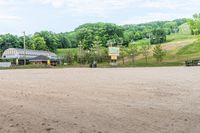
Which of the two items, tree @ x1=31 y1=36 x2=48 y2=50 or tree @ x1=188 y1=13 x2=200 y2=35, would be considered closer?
tree @ x1=188 y1=13 x2=200 y2=35

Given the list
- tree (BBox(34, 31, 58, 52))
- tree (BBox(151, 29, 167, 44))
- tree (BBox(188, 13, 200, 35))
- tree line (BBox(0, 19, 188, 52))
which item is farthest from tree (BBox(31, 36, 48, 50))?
tree (BBox(188, 13, 200, 35))

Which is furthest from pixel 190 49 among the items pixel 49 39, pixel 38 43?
pixel 49 39

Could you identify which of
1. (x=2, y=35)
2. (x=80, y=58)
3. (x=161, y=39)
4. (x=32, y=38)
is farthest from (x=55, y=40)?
(x=80, y=58)

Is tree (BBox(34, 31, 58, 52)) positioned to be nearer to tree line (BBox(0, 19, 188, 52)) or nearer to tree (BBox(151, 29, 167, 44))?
tree line (BBox(0, 19, 188, 52))

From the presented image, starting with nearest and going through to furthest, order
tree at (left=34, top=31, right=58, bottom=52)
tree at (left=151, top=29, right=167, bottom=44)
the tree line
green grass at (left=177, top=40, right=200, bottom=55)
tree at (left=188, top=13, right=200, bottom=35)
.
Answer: tree at (left=188, top=13, right=200, bottom=35) < green grass at (left=177, top=40, right=200, bottom=55) < the tree line < tree at (left=151, top=29, right=167, bottom=44) < tree at (left=34, top=31, right=58, bottom=52)

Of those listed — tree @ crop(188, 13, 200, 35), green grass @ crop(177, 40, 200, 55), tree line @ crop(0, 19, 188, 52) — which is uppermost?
tree line @ crop(0, 19, 188, 52)

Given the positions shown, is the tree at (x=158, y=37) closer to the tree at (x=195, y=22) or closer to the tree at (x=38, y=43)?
the tree at (x=38, y=43)

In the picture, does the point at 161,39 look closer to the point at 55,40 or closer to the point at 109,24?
the point at 109,24

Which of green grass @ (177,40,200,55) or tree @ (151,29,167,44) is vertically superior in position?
tree @ (151,29,167,44)

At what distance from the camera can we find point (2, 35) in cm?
13375

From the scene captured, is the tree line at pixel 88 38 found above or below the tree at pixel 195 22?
above

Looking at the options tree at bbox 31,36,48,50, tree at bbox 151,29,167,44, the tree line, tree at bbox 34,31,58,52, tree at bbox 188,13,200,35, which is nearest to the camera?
tree at bbox 188,13,200,35

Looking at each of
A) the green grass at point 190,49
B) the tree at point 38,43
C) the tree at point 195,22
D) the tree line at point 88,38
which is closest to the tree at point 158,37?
the tree line at point 88,38

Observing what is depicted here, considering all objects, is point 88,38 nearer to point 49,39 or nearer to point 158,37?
point 49,39
